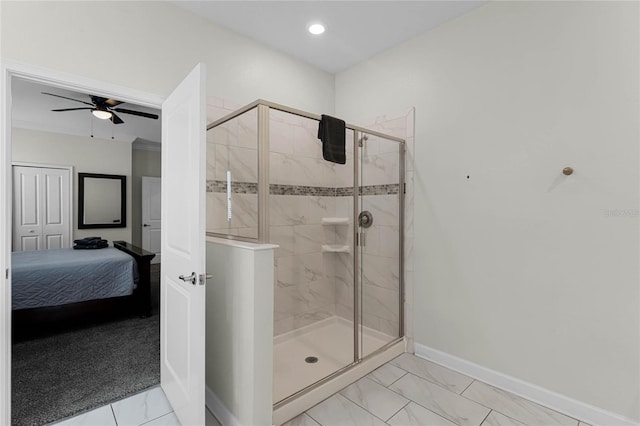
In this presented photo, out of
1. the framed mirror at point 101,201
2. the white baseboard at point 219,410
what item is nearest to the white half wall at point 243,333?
the white baseboard at point 219,410

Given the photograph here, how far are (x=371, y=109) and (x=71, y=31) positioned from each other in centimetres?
229

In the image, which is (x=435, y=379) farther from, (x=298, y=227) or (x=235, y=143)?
(x=235, y=143)

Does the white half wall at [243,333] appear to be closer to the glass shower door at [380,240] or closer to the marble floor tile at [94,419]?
the marble floor tile at [94,419]

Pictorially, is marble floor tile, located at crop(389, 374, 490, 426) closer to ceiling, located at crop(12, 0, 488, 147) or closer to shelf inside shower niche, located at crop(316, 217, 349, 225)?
shelf inside shower niche, located at crop(316, 217, 349, 225)

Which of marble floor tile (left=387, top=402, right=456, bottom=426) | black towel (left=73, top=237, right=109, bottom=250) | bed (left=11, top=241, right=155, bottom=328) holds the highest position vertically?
black towel (left=73, top=237, right=109, bottom=250)

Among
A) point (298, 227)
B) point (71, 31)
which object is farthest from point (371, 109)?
point (71, 31)

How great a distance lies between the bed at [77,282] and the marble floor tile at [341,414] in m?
2.66

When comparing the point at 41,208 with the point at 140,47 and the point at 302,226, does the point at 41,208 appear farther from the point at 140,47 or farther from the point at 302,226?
the point at 302,226

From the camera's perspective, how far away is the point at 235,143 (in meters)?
2.13

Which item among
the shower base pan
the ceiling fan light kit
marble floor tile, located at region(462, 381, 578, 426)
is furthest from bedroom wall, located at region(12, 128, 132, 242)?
marble floor tile, located at region(462, 381, 578, 426)

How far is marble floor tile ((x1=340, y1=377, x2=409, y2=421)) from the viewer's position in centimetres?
190

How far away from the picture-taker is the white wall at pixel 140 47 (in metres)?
1.69

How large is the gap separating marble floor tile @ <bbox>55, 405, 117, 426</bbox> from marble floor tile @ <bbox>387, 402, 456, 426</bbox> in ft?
5.49

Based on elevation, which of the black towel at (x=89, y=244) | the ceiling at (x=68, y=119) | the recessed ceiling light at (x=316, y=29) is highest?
the recessed ceiling light at (x=316, y=29)
